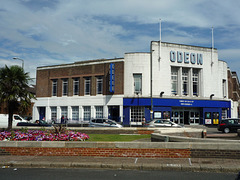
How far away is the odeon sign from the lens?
38.2 meters

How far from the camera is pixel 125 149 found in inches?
403

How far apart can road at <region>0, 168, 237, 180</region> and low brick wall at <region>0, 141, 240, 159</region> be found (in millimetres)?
1620

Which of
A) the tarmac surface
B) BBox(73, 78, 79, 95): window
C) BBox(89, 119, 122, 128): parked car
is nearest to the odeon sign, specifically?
BBox(73, 78, 79, 95): window

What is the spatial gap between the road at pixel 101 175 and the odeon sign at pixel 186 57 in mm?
31223

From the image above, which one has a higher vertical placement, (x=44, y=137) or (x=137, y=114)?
(x=137, y=114)

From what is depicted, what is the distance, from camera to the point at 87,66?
39.7 m

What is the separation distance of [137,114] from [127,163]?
27.8m

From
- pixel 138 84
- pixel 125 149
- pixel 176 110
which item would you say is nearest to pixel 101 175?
pixel 125 149

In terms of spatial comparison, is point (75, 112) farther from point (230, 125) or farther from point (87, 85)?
point (230, 125)

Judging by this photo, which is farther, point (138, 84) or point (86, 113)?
point (86, 113)

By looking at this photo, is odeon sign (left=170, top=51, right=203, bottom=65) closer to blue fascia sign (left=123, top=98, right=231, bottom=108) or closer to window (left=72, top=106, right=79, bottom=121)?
blue fascia sign (left=123, top=98, right=231, bottom=108)

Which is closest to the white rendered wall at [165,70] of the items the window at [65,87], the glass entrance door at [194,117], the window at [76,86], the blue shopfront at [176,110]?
the blue shopfront at [176,110]

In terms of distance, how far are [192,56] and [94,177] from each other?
112 feet

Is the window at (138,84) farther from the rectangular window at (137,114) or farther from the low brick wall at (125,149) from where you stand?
the low brick wall at (125,149)
